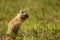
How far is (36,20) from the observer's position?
44.6ft

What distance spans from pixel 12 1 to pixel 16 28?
28.4 feet

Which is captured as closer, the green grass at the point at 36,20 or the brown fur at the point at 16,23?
the green grass at the point at 36,20

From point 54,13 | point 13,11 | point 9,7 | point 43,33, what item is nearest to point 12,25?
point 43,33

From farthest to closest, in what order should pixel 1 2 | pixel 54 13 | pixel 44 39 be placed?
pixel 1 2, pixel 54 13, pixel 44 39

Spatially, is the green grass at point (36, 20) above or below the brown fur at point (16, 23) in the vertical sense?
below

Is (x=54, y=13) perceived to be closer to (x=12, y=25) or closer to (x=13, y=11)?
(x=13, y=11)

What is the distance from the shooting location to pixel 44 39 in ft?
34.1

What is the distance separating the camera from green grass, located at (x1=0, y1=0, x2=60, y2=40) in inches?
418

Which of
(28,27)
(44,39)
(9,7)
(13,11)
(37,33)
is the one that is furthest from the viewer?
(9,7)

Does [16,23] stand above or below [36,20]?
above

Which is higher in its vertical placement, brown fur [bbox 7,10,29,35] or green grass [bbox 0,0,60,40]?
brown fur [bbox 7,10,29,35]

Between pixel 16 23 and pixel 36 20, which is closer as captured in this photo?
pixel 16 23

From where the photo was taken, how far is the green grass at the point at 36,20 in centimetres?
1062

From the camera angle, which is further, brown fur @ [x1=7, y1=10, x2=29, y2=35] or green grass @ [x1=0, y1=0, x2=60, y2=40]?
brown fur @ [x1=7, y1=10, x2=29, y2=35]
